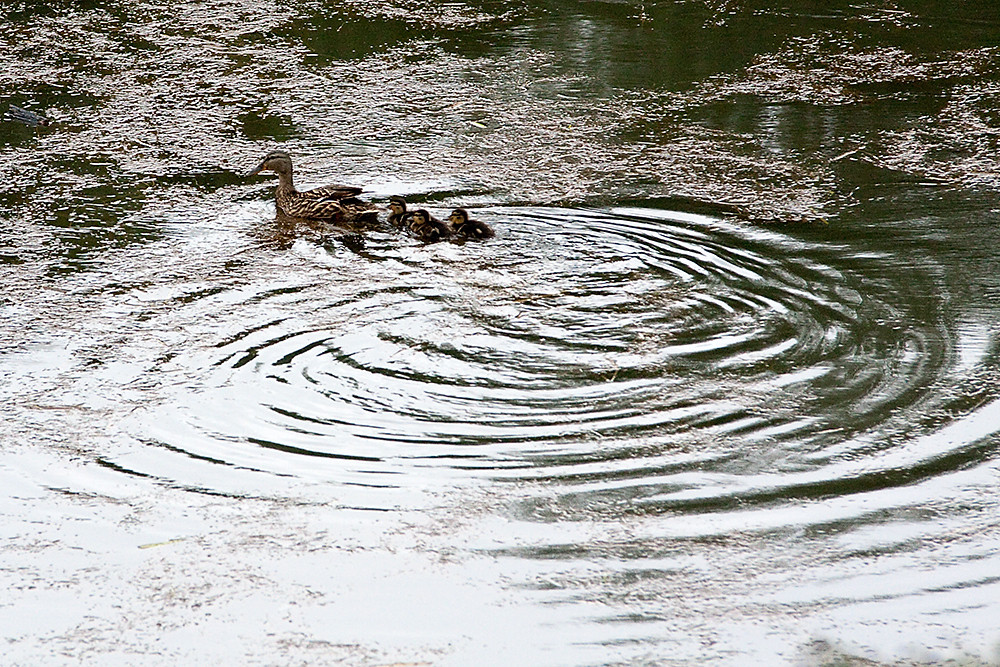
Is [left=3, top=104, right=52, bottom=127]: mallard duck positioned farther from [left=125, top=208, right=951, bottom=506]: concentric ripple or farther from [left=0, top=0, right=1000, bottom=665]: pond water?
[left=125, top=208, right=951, bottom=506]: concentric ripple

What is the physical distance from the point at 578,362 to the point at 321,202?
2.27m

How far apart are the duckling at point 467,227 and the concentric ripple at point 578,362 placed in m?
0.08

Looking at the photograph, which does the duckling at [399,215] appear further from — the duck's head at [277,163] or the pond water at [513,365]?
the duck's head at [277,163]

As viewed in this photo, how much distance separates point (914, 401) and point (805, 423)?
1.57 feet

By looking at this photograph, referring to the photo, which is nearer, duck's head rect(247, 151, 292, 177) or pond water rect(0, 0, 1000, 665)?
pond water rect(0, 0, 1000, 665)

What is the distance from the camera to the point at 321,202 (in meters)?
6.90

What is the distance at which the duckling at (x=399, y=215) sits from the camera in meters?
6.81

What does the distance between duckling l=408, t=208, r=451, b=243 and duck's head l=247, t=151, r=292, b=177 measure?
107 cm

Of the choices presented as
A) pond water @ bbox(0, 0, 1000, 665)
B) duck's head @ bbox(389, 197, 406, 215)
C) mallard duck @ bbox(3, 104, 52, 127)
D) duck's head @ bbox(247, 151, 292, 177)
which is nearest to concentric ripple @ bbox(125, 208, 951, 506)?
pond water @ bbox(0, 0, 1000, 665)

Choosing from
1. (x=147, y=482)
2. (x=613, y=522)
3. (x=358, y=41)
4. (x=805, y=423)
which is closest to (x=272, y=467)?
(x=147, y=482)

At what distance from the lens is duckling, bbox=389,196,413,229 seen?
268 inches

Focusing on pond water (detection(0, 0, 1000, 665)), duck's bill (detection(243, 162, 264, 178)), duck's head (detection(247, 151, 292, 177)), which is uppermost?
duck's head (detection(247, 151, 292, 177))

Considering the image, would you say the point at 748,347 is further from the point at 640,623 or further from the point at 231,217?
the point at 231,217

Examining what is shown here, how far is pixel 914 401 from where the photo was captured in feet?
15.8
